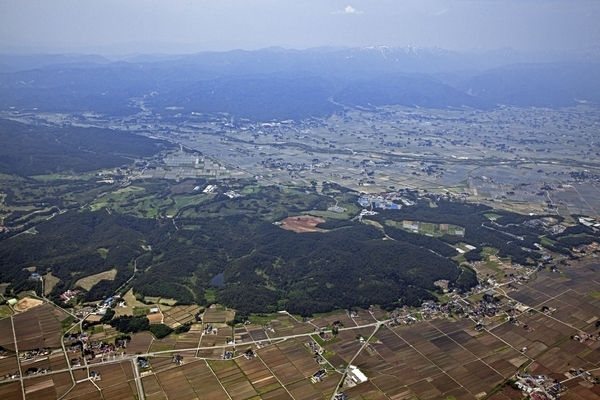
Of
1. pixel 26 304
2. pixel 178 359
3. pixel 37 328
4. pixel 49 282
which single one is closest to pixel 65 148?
pixel 49 282

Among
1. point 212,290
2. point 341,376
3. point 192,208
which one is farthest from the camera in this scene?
point 192,208

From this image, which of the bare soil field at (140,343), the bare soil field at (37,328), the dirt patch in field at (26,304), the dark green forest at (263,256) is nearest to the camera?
the bare soil field at (140,343)

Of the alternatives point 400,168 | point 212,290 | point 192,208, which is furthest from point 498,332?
point 400,168

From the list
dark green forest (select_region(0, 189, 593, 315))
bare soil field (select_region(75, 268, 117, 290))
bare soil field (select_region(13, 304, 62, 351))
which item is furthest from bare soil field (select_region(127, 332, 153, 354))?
bare soil field (select_region(75, 268, 117, 290))

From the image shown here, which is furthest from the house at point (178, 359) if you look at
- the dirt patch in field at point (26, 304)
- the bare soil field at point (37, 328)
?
the dirt patch in field at point (26, 304)

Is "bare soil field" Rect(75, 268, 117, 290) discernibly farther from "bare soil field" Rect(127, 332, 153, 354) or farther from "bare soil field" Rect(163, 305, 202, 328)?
"bare soil field" Rect(127, 332, 153, 354)

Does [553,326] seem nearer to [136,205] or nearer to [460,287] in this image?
[460,287]

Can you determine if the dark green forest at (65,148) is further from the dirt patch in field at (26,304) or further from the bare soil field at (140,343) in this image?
the bare soil field at (140,343)
